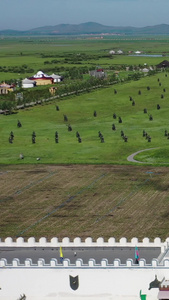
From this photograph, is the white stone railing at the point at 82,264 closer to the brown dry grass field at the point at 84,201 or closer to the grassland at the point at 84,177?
the brown dry grass field at the point at 84,201

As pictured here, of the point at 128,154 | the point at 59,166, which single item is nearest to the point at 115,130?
the point at 128,154

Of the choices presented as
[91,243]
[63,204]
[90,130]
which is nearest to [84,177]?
[63,204]

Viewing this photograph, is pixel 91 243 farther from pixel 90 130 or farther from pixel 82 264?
pixel 90 130

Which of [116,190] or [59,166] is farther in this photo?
[59,166]
